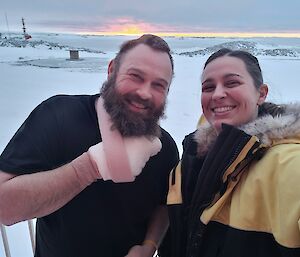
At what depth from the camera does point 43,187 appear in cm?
120

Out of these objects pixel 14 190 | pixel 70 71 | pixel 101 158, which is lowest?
pixel 70 71

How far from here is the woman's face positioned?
5.19ft

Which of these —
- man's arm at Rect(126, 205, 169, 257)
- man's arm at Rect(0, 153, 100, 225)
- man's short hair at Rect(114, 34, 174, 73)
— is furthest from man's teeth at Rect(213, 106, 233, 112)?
man's arm at Rect(0, 153, 100, 225)

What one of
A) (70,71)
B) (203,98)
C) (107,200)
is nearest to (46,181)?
(107,200)

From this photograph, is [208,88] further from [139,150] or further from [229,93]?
[139,150]

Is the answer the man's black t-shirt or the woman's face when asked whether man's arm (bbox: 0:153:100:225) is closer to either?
the man's black t-shirt

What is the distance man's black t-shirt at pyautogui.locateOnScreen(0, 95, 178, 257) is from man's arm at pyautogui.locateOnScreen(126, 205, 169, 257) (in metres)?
0.05

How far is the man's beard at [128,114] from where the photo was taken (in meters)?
1.34

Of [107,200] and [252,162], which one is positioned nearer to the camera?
[252,162]

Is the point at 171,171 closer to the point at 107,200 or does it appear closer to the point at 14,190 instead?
the point at 107,200

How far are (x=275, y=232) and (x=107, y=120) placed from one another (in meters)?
0.76

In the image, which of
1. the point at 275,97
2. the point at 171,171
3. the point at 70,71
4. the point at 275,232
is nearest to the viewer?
the point at 275,232

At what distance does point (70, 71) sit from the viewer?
12188mm

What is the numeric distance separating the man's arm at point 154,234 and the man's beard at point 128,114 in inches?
16.6
